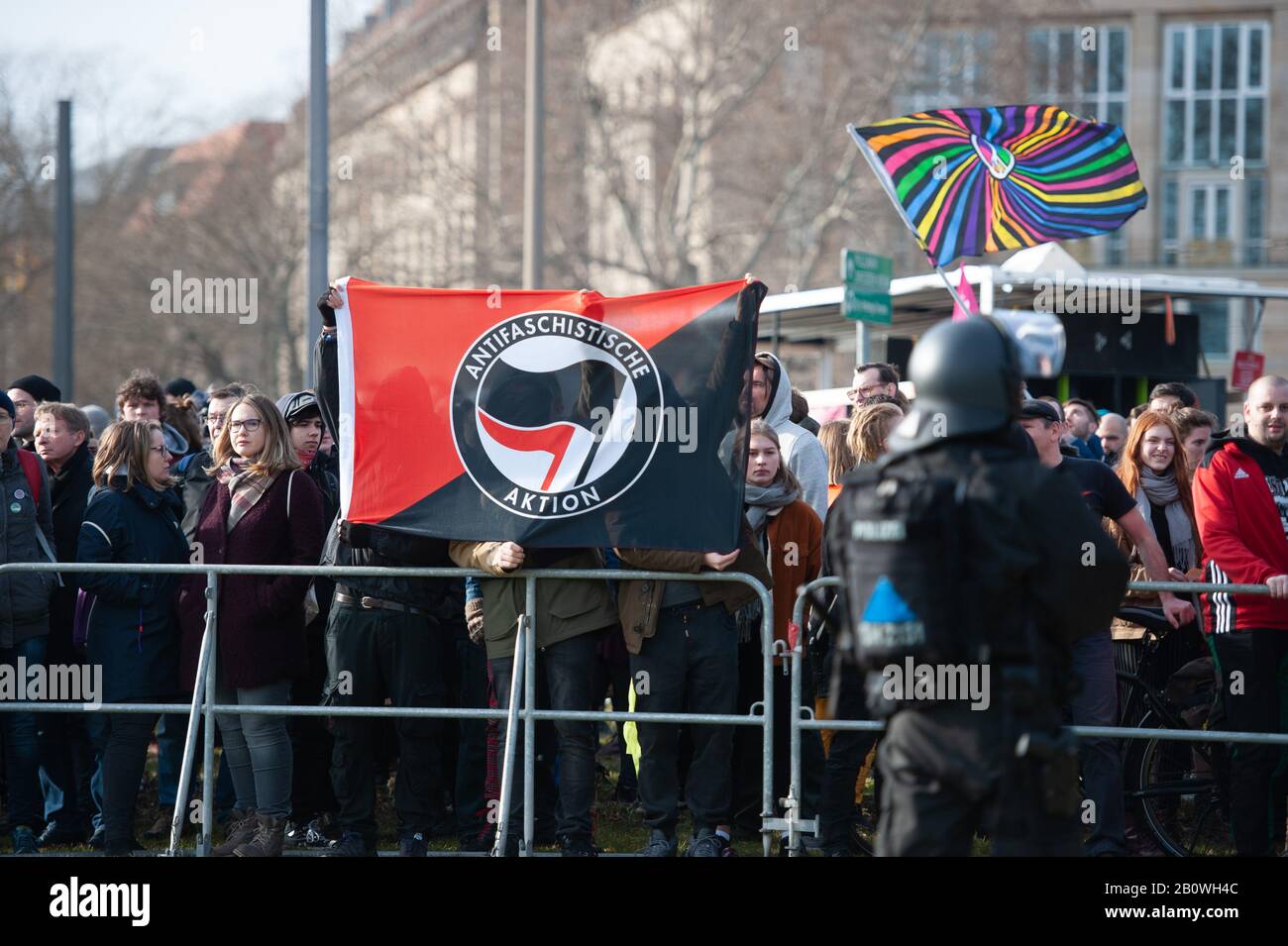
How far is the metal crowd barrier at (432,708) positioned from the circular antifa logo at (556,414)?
0.38 m

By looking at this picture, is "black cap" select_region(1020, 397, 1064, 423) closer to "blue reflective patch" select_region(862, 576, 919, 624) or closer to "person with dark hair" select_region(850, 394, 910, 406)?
"person with dark hair" select_region(850, 394, 910, 406)

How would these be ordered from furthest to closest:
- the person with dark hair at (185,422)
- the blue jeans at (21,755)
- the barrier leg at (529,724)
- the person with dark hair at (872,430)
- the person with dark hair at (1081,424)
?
1. the person with dark hair at (1081,424)
2. the person with dark hair at (185,422)
3. the blue jeans at (21,755)
4. the person with dark hair at (872,430)
5. the barrier leg at (529,724)

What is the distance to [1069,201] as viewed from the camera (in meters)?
9.80

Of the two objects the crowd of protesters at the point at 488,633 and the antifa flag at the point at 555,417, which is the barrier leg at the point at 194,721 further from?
the antifa flag at the point at 555,417

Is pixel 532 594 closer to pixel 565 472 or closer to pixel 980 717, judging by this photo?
pixel 565 472

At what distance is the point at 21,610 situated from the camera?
26.2 feet

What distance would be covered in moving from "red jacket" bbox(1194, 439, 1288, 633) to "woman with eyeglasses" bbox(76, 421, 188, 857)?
4.88 metres

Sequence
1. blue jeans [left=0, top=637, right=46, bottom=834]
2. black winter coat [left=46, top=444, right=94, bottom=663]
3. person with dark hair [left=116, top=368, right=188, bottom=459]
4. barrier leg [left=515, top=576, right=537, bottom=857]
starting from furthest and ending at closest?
person with dark hair [left=116, top=368, right=188, bottom=459], black winter coat [left=46, top=444, right=94, bottom=663], blue jeans [left=0, top=637, right=46, bottom=834], barrier leg [left=515, top=576, right=537, bottom=857]

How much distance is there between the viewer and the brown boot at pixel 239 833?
7480mm

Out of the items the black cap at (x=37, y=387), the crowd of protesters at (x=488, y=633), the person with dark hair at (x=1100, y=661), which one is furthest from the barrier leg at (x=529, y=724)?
the black cap at (x=37, y=387)

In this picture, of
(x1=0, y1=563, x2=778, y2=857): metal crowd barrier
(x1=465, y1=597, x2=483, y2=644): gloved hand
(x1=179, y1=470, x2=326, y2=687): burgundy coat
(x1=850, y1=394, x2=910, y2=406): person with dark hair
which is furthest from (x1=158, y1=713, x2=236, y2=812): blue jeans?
(x1=850, y1=394, x2=910, y2=406): person with dark hair

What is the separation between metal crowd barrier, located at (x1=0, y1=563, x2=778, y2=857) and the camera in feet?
23.1
